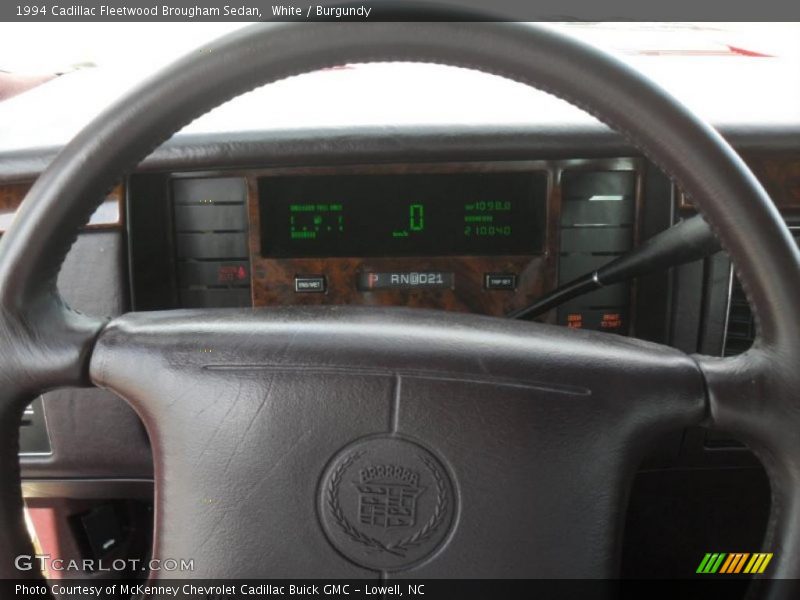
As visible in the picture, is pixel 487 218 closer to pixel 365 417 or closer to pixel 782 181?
pixel 782 181

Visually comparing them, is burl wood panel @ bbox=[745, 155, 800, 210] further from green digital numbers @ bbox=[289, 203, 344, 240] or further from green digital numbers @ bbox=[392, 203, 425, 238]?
green digital numbers @ bbox=[289, 203, 344, 240]

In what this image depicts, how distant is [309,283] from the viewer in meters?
1.45

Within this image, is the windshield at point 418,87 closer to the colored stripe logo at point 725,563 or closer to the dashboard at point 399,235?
the dashboard at point 399,235

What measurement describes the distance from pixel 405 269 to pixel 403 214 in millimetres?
92

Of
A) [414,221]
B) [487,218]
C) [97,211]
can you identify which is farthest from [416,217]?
[97,211]

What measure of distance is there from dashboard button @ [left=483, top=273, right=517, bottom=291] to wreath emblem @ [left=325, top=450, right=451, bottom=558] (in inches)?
23.0

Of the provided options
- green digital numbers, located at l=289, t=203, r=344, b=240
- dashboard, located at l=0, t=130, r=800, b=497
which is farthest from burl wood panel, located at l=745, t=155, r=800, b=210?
green digital numbers, located at l=289, t=203, r=344, b=240

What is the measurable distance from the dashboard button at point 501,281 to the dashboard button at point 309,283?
0.89ft

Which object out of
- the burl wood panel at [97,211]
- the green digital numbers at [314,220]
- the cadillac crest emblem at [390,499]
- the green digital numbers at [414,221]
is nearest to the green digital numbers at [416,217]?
the green digital numbers at [414,221]

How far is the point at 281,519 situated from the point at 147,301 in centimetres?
64

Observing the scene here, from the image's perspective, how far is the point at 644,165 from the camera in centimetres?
141

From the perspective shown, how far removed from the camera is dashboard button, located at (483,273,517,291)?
1448mm

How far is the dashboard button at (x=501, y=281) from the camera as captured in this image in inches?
57.0

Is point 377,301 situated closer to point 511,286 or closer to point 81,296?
point 511,286
